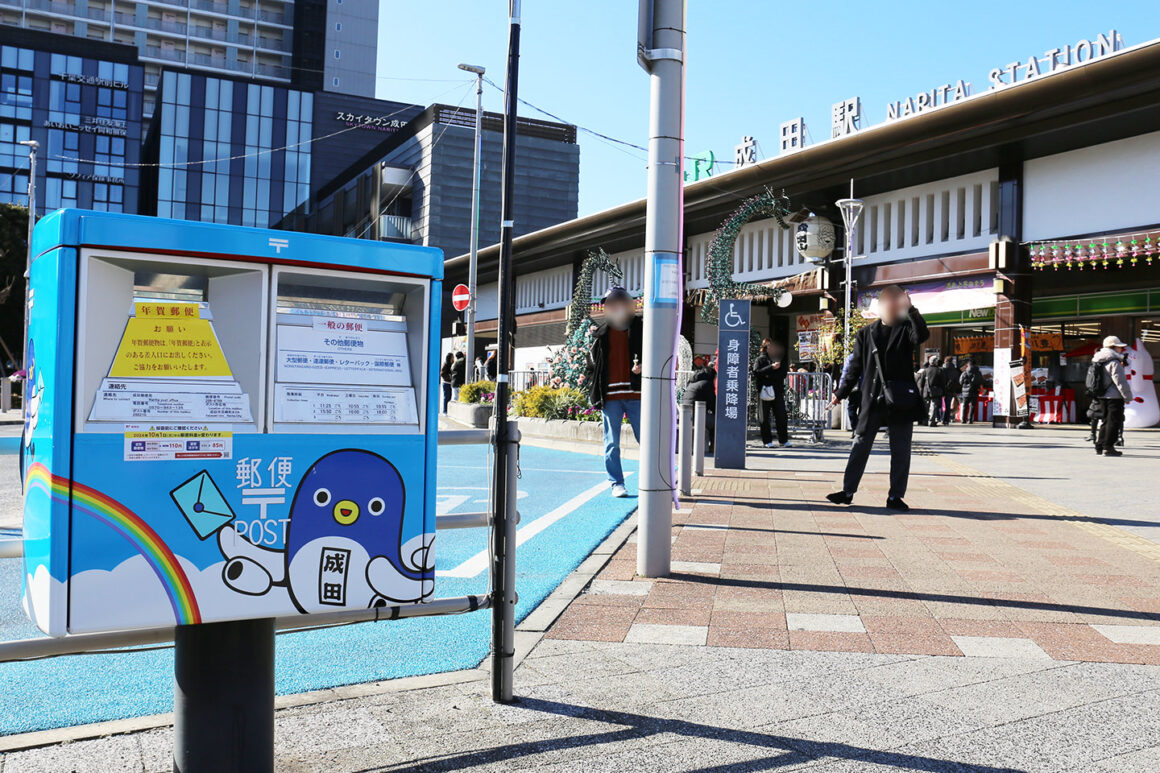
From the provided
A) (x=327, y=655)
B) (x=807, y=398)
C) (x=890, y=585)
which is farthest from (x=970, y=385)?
(x=327, y=655)

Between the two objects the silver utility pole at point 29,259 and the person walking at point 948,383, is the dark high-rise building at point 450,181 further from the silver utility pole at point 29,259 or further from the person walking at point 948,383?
the person walking at point 948,383

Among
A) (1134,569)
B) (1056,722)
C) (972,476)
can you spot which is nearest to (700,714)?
(1056,722)

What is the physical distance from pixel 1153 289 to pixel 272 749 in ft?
77.1

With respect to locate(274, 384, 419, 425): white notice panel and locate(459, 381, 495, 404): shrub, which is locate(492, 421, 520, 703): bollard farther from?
locate(459, 381, 495, 404): shrub

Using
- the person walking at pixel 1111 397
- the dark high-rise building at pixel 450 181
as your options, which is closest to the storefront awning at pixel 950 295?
the person walking at pixel 1111 397

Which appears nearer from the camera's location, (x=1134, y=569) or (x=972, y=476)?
(x=1134, y=569)

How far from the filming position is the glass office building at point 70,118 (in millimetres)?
73500

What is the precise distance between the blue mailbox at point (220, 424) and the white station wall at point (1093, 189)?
65.9 feet

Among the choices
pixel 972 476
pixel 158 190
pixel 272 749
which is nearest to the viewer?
pixel 272 749

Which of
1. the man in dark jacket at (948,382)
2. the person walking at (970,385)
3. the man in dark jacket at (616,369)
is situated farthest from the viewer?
the person walking at (970,385)

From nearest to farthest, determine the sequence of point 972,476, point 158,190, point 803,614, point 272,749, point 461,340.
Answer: point 272,749, point 803,614, point 972,476, point 461,340, point 158,190

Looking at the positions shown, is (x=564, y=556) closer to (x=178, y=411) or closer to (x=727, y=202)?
(x=178, y=411)

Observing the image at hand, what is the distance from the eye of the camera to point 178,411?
2398mm

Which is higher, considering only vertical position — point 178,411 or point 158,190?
point 158,190
